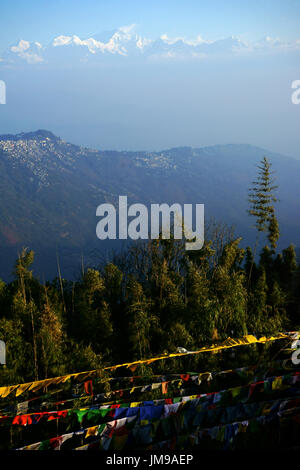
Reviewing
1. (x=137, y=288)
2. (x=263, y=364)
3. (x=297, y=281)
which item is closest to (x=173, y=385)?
(x=263, y=364)

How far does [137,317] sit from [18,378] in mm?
4433

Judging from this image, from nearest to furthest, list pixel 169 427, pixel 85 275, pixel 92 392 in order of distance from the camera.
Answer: pixel 169 427 < pixel 92 392 < pixel 85 275

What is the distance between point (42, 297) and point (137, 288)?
4.35m

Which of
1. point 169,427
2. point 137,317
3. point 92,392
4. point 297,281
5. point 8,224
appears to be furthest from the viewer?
point 8,224

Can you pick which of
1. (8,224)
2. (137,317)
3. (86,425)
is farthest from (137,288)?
(8,224)

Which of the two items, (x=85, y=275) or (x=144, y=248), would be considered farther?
(x=144, y=248)

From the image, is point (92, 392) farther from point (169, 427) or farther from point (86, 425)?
point (169, 427)

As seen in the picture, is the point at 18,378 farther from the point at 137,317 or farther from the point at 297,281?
the point at 297,281

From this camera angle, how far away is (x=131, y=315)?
17141mm

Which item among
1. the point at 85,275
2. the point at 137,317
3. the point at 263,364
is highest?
the point at 85,275

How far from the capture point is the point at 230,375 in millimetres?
13508

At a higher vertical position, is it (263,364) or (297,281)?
(297,281)

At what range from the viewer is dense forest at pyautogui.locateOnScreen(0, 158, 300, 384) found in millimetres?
14664

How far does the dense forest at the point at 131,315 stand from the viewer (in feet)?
48.1
